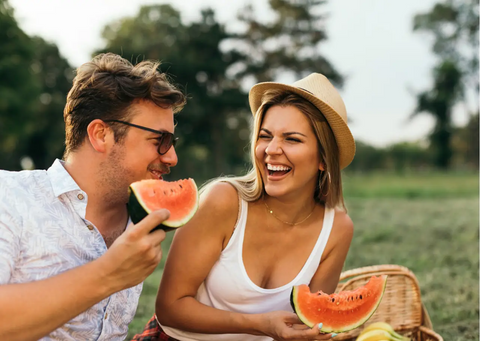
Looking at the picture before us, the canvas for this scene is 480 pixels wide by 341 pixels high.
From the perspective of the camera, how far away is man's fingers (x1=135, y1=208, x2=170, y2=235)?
193 centimetres

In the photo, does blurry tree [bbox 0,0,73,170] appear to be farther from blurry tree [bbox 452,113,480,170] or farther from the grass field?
blurry tree [bbox 452,113,480,170]

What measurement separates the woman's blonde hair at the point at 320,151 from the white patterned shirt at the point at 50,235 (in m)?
1.01

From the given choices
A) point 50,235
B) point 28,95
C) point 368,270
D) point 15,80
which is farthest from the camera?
point 28,95

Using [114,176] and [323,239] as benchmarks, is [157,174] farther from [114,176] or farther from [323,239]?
[323,239]

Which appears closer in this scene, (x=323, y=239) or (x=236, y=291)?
(x=236, y=291)

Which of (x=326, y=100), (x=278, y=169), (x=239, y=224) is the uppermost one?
(x=326, y=100)

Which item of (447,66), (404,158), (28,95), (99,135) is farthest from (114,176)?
(447,66)

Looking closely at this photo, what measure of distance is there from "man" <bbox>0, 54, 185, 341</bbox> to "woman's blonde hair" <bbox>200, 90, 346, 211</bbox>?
68 centimetres

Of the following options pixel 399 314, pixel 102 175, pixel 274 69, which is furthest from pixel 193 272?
pixel 274 69

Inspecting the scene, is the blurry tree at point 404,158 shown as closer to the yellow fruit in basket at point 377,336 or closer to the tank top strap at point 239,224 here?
the yellow fruit in basket at point 377,336

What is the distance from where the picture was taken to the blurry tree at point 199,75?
33500 millimetres

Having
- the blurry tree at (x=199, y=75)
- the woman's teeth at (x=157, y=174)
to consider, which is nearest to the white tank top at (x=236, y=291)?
the woman's teeth at (x=157, y=174)

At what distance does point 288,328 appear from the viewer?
267cm

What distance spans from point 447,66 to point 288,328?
4748 cm
